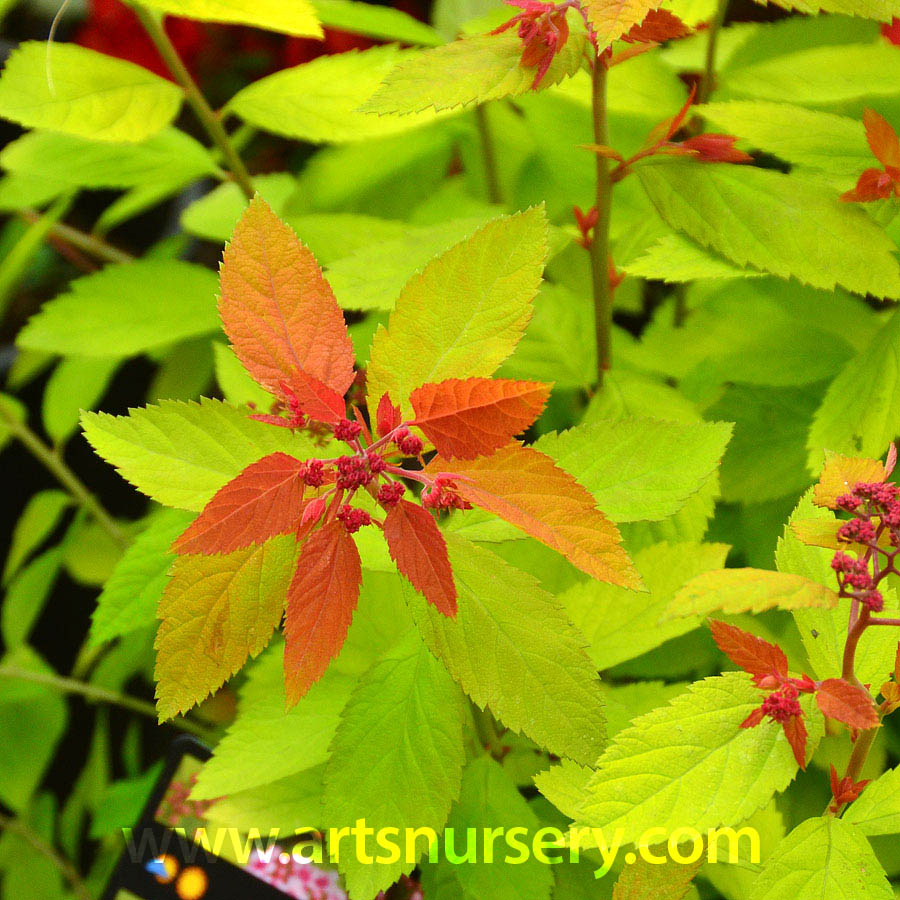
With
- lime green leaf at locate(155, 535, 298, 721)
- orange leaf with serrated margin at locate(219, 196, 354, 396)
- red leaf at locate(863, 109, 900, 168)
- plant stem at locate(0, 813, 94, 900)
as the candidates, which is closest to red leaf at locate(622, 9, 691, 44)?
red leaf at locate(863, 109, 900, 168)

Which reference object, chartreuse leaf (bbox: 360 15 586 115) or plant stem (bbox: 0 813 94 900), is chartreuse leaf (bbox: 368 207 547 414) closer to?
chartreuse leaf (bbox: 360 15 586 115)

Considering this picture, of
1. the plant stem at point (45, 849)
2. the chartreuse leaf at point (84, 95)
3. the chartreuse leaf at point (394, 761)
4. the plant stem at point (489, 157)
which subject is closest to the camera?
the chartreuse leaf at point (394, 761)

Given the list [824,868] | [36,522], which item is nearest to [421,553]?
[824,868]

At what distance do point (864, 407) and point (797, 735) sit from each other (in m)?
0.27

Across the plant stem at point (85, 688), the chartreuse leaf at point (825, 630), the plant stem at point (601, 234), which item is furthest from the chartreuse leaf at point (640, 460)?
the plant stem at point (85, 688)

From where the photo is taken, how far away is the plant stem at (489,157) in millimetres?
964

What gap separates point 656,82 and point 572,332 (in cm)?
25

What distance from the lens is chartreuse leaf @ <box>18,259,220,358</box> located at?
2.86ft

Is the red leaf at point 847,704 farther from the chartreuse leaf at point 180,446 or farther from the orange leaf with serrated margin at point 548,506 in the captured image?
the chartreuse leaf at point 180,446

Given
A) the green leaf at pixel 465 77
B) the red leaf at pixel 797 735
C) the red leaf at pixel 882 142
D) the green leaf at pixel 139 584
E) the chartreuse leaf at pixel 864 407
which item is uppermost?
the green leaf at pixel 465 77

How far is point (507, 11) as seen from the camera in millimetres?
772

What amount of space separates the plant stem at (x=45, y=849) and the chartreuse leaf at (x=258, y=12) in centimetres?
93

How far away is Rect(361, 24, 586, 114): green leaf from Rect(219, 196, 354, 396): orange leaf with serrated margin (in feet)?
0.35

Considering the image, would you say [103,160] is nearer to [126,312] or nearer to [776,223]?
[126,312]
